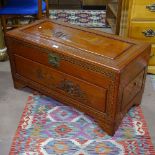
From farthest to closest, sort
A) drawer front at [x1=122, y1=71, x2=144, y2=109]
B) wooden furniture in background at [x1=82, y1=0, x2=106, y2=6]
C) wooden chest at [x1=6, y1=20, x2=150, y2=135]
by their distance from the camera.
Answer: wooden furniture in background at [x1=82, y1=0, x2=106, y2=6]
drawer front at [x1=122, y1=71, x2=144, y2=109]
wooden chest at [x1=6, y1=20, x2=150, y2=135]

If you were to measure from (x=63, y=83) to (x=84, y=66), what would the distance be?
24cm

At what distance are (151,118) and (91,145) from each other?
1.59 feet

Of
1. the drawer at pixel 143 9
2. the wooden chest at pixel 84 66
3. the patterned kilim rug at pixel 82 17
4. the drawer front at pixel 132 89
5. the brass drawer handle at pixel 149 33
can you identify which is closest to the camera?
the wooden chest at pixel 84 66

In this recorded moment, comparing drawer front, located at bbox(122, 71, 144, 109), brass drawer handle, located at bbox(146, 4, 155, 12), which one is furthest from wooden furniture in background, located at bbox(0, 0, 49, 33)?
drawer front, located at bbox(122, 71, 144, 109)

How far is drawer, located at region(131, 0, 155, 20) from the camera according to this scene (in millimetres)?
1758

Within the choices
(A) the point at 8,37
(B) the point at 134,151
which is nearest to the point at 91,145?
(B) the point at 134,151

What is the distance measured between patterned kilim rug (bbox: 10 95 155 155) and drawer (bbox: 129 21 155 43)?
0.59 metres

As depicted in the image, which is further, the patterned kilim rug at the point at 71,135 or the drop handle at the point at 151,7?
the drop handle at the point at 151,7

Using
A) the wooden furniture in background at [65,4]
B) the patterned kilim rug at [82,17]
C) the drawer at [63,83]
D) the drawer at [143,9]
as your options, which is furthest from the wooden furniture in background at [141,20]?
the wooden furniture in background at [65,4]

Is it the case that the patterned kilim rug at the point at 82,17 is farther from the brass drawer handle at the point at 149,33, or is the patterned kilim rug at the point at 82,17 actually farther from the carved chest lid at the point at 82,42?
the carved chest lid at the point at 82,42

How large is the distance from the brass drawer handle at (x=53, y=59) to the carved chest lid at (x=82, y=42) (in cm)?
5

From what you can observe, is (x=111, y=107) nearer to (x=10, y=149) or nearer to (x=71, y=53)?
(x=71, y=53)

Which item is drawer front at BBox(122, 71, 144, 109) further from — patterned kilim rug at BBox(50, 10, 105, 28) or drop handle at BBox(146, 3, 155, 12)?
patterned kilim rug at BBox(50, 10, 105, 28)

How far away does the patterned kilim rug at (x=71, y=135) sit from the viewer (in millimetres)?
1344
